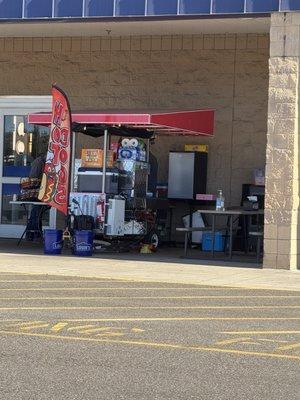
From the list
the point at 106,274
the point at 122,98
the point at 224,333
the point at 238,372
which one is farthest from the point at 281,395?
the point at 122,98

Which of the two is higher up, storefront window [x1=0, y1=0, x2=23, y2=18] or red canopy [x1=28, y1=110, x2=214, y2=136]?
storefront window [x1=0, y1=0, x2=23, y2=18]

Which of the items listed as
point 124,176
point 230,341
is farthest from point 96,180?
point 230,341

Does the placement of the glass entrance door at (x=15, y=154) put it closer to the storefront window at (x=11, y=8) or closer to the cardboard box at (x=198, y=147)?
the cardboard box at (x=198, y=147)

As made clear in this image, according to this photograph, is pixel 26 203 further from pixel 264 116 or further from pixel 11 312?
pixel 11 312

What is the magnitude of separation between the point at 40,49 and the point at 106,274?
30.2ft

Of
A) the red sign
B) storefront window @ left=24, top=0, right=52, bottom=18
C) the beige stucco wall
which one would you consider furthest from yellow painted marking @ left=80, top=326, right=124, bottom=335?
the beige stucco wall

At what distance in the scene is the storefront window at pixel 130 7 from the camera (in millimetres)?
18688

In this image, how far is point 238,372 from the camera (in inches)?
334

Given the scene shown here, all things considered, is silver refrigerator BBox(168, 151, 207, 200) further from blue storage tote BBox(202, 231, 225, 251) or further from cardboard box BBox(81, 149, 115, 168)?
cardboard box BBox(81, 149, 115, 168)

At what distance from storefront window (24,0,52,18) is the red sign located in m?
1.56

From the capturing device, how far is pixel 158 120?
1978cm

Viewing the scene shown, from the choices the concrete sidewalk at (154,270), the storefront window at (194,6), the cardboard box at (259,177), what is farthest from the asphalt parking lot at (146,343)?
the cardboard box at (259,177)

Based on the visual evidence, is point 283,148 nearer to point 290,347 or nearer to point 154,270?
point 154,270

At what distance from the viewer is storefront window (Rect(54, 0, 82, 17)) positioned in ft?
62.7
